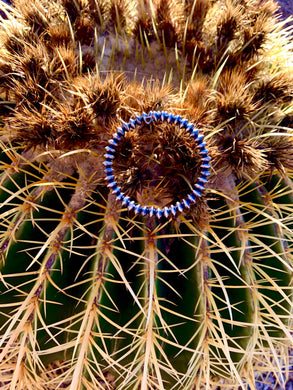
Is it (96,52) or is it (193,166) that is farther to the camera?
(96,52)

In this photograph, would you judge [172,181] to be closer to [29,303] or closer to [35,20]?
[29,303]

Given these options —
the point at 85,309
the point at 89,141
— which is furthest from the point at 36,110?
the point at 85,309

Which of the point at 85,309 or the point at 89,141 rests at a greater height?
the point at 89,141

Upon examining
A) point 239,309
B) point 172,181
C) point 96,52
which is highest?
point 96,52

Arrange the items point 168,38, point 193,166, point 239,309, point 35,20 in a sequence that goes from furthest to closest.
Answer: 1. point 168,38
2. point 35,20
3. point 239,309
4. point 193,166
